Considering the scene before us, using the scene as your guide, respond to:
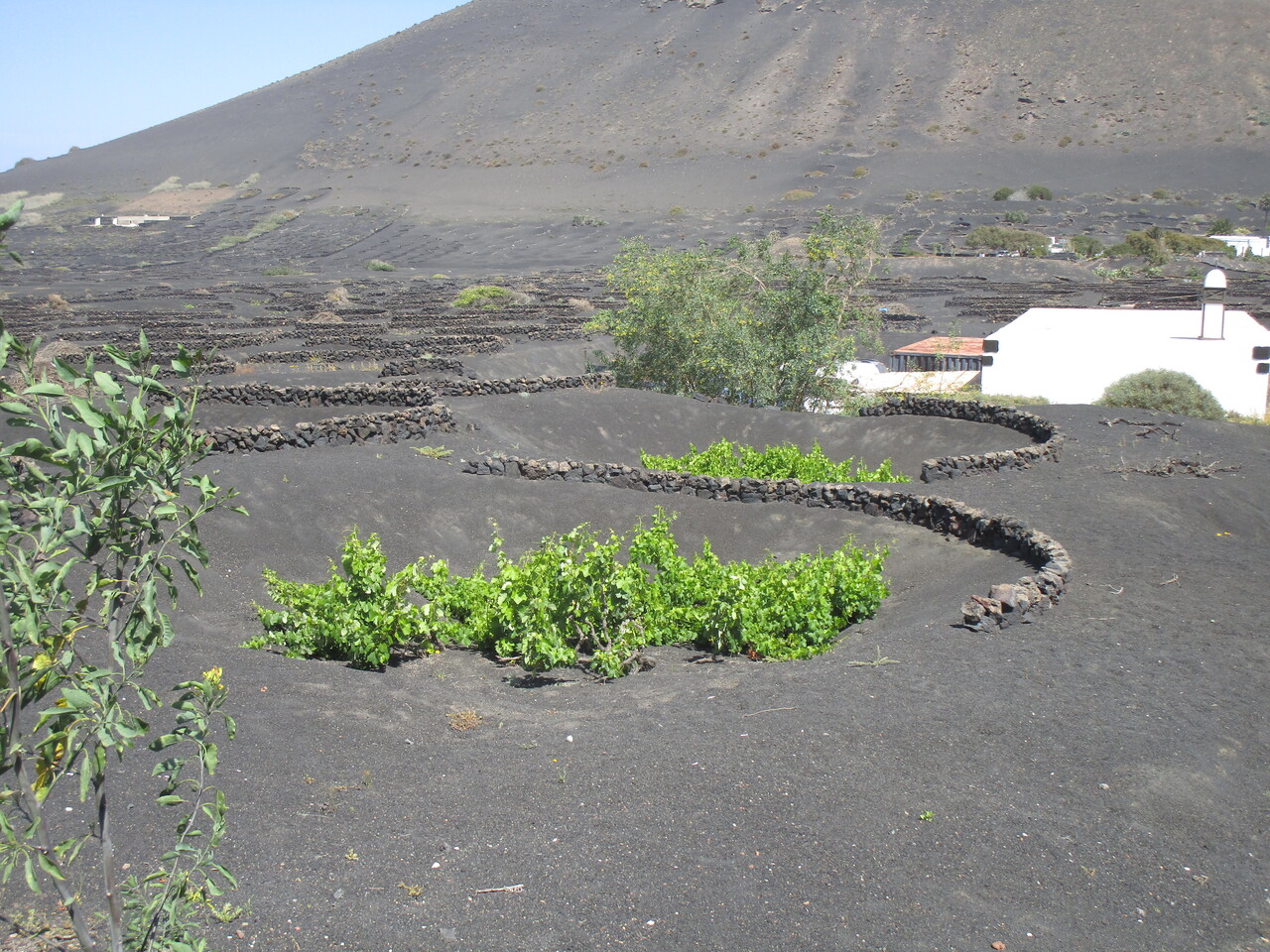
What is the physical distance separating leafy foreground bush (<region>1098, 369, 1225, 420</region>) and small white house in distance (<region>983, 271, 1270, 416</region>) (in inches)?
42.5

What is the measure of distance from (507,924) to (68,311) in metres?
47.5

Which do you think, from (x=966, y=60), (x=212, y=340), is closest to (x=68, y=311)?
(x=212, y=340)

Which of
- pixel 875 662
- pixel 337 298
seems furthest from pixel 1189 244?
pixel 875 662

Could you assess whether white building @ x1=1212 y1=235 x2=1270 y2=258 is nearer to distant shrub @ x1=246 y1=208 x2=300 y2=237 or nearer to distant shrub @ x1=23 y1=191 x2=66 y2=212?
distant shrub @ x1=246 y1=208 x2=300 y2=237

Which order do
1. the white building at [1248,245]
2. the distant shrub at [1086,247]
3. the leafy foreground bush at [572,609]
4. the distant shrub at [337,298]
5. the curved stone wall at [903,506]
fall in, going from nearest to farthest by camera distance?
the leafy foreground bush at [572,609] < the curved stone wall at [903,506] < the distant shrub at [337,298] < the white building at [1248,245] < the distant shrub at [1086,247]

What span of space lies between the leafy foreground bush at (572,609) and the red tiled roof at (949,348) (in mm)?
23650

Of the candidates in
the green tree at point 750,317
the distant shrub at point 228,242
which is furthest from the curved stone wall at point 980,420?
the distant shrub at point 228,242

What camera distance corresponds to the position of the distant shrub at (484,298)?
47375mm

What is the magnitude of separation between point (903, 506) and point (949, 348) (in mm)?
20745

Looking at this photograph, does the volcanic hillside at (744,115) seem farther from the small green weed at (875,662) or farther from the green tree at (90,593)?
the green tree at (90,593)

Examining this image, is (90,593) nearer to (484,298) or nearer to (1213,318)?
(1213,318)

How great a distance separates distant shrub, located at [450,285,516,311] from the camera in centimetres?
4738

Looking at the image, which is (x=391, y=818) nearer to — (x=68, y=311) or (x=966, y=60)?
(x=68, y=311)

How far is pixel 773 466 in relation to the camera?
54.1 feet
